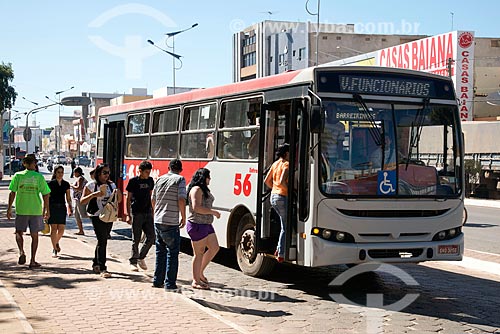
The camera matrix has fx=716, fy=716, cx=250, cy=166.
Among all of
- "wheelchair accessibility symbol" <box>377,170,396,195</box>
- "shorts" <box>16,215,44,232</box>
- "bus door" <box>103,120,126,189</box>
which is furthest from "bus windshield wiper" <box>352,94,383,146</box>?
"bus door" <box>103,120,126,189</box>

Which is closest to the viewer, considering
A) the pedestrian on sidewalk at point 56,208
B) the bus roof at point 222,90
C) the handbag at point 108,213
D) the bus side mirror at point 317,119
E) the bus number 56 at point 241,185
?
the bus side mirror at point 317,119

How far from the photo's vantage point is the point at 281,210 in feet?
32.0

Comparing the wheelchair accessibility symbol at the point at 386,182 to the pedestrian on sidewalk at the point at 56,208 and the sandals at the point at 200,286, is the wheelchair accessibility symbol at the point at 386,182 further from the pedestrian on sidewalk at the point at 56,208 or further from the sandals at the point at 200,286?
the pedestrian on sidewalk at the point at 56,208

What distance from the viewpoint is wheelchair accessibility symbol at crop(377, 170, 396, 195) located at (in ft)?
30.8

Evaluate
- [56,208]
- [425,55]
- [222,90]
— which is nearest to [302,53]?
[425,55]

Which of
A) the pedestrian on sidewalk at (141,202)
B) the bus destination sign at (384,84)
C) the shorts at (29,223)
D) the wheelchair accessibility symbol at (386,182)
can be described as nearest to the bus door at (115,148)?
the shorts at (29,223)

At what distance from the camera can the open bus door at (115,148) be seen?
1764 centimetres

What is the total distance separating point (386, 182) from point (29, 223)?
5800mm

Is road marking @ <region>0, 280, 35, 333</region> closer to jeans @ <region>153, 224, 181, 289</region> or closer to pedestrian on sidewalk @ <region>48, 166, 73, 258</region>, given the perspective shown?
jeans @ <region>153, 224, 181, 289</region>

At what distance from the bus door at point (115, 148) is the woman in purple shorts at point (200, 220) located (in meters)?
7.79

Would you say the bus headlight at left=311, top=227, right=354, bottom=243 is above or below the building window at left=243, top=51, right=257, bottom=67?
below

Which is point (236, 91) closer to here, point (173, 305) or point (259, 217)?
point (259, 217)

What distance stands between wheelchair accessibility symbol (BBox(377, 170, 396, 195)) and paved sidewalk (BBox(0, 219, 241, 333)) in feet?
9.39

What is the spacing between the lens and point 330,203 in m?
9.21
